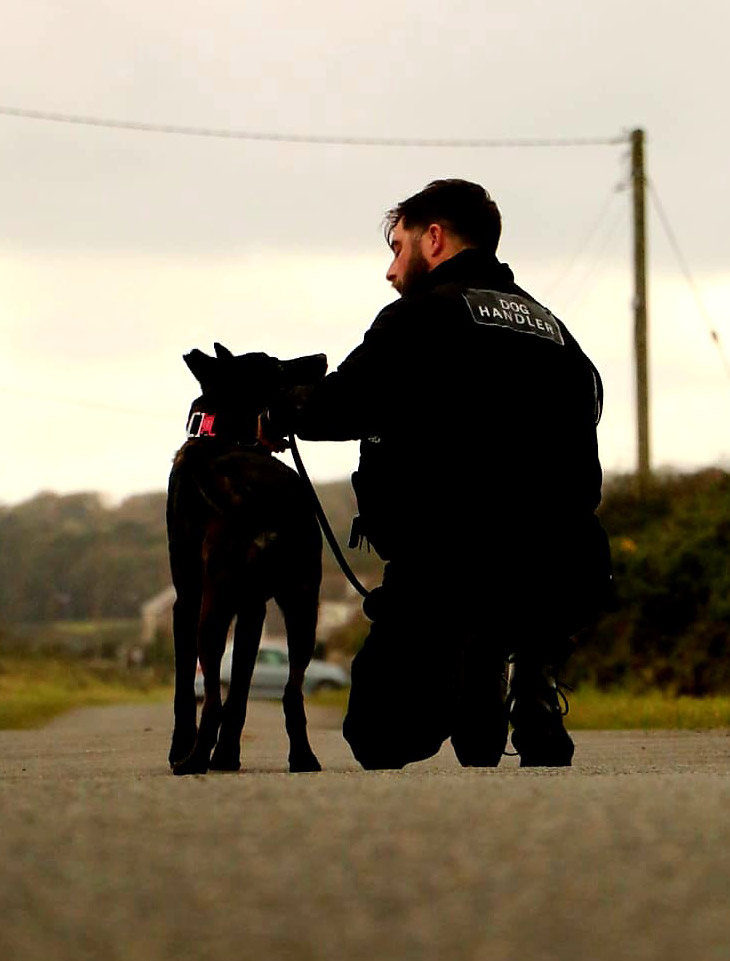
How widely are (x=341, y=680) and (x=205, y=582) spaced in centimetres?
3692

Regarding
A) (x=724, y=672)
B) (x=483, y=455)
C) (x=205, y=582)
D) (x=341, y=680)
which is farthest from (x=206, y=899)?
(x=341, y=680)

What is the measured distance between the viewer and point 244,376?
22.6ft

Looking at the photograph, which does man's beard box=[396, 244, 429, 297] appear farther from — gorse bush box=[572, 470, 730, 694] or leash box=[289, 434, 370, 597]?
gorse bush box=[572, 470, 730, 694]

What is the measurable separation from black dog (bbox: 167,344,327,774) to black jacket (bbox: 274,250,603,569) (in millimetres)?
942

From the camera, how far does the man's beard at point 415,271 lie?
6.14 meters

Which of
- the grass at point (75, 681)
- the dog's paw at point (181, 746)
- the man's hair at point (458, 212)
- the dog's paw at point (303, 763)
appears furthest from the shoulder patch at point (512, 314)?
the grass at point (75, 681)

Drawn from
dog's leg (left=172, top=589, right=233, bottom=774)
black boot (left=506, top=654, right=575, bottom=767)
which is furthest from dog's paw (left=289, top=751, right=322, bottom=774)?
black boot (left=506, top=654, right=575, bottom=767)

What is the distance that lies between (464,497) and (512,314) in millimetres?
573

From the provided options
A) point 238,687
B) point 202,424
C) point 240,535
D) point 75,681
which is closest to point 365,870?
point 240,535

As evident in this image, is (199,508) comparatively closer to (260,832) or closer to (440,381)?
(440,381)

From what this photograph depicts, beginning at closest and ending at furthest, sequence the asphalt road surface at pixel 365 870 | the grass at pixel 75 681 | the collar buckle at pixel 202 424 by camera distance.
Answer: the asphalt road surface at pixel 365 870
the collar buckle at pixel 202 424
the grass at pixel 75 681

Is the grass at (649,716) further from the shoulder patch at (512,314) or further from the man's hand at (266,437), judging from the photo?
the shoulder patch at (512,314)

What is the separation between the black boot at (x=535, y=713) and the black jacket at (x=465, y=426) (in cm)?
37

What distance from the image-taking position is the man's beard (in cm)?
614
